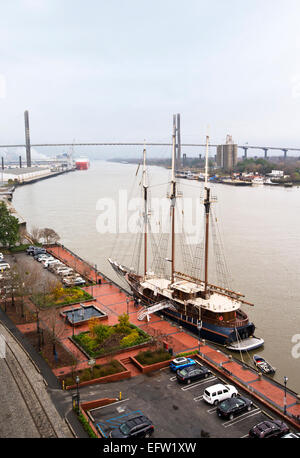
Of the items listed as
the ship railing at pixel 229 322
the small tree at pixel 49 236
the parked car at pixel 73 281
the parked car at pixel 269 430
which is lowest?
the parked car at pixel 269 430

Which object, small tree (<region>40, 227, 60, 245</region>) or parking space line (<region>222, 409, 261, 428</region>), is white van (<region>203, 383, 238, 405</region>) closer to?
parking space line (<region>222, 409, 261, 428</region>)

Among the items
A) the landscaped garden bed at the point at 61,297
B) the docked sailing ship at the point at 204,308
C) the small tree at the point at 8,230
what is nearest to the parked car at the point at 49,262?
the small tree at the point at 8,230

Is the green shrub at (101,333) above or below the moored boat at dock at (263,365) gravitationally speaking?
above

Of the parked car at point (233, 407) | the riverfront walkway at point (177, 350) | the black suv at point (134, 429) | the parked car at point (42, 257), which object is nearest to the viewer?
the black suv at point (134, 429)

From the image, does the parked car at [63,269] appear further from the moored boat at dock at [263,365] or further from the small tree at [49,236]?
the moored boat at dock at [263,365]
